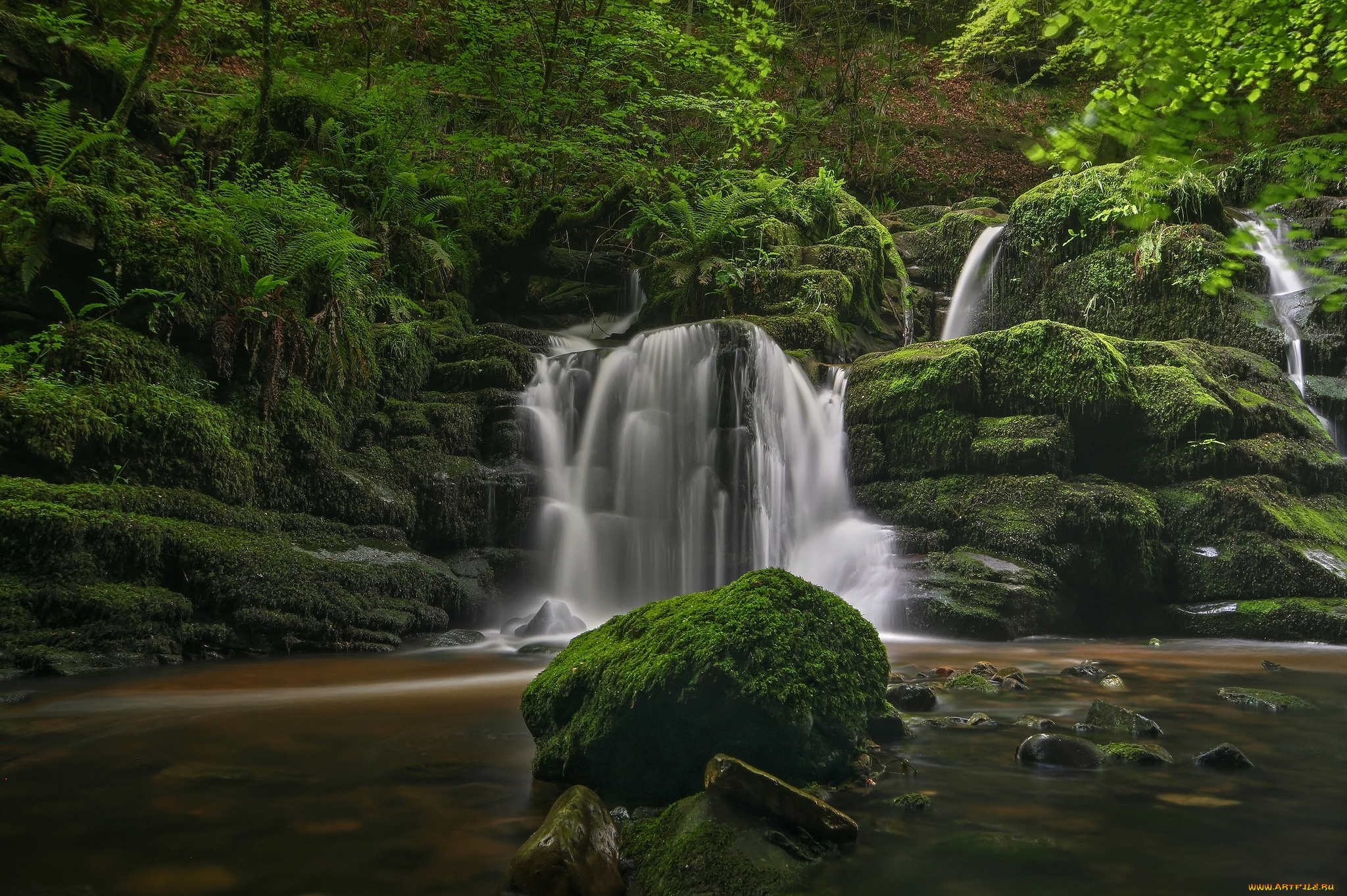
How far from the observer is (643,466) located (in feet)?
31.2

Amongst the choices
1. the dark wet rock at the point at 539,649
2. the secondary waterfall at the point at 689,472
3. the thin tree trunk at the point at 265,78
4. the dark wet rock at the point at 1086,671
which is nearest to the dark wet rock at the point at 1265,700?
the dark wet rock at the point at 1086,671

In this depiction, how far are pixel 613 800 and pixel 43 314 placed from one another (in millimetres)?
6599

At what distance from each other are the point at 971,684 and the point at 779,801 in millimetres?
2978

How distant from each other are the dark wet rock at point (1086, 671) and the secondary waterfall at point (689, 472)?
2863mm

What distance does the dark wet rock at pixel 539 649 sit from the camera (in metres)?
6.61

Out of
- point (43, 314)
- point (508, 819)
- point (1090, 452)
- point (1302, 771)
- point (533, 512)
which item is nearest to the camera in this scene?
point (508, 819)

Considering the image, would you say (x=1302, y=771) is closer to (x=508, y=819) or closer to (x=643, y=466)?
(x=508, y=819)

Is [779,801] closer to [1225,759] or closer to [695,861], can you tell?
[695,861]

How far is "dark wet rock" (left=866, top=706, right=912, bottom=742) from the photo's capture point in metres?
3.61

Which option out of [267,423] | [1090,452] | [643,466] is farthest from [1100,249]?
[267,423]

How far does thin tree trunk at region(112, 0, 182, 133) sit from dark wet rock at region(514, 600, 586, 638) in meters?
6.15

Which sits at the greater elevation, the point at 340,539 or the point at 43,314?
the point at 43,314

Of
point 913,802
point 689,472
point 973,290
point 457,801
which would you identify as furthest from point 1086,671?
point 973,290

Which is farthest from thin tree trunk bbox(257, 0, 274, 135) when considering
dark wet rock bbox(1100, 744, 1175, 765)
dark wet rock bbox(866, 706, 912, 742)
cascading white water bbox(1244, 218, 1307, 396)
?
cascading white water bbox(1244, 218, 1307, 396)
